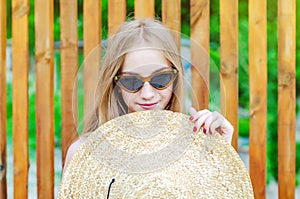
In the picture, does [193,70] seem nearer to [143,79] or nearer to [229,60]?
[229,60]

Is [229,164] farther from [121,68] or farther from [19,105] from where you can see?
[19,105]

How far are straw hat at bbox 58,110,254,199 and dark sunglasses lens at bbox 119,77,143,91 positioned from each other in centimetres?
10

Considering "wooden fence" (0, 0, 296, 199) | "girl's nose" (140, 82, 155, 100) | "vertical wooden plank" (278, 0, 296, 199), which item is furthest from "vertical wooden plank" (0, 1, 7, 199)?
"vertical wooden plank" (278, 0, 296, 199)

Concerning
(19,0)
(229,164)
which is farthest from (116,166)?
(19,0)

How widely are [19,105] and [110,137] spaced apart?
76 centimetres

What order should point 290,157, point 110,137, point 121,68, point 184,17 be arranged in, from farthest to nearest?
point 184,17 → point 290,157 → point 121,68 → point 110,137

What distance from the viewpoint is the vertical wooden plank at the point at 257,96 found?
219 cm

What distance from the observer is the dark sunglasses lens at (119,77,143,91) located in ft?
5.70

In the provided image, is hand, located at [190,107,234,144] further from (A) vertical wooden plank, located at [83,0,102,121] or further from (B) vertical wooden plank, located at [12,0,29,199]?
(B) vertical wooden plank, located at [12,0,29,199]

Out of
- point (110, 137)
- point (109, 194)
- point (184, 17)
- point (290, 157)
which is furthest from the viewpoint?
point (184, 17)

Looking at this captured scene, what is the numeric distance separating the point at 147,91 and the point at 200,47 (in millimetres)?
508

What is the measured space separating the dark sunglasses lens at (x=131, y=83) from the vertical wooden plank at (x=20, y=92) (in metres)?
0.67

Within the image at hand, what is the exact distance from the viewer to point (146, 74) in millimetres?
1736

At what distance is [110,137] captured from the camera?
1667 mm
